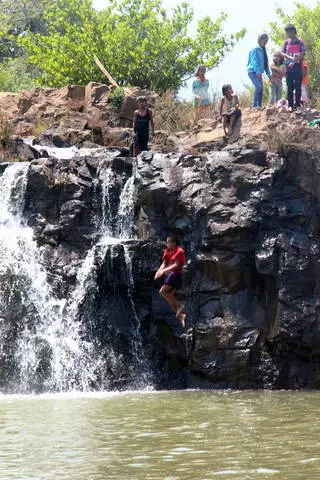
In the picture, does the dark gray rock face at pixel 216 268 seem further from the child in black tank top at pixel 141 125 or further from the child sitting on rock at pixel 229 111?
the child sitting on rock at pixel 229 111

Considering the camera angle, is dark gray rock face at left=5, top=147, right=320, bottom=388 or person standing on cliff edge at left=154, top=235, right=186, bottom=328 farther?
dark gray rock face at left=5, top=147, right=320, bottom=388

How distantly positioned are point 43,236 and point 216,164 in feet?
13.3

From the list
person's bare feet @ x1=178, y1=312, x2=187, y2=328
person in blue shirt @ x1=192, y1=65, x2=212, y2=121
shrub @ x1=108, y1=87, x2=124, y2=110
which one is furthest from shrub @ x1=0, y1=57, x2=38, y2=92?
person's bare feet @ x1=178, y1=312, x2=187, y2=328

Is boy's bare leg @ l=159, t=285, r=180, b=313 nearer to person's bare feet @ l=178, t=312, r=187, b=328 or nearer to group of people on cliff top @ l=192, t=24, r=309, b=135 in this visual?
person's bare feet @ l=178, t=312, r=187, b=328

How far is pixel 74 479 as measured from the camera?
909 cm

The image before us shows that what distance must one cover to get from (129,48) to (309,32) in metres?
8.64

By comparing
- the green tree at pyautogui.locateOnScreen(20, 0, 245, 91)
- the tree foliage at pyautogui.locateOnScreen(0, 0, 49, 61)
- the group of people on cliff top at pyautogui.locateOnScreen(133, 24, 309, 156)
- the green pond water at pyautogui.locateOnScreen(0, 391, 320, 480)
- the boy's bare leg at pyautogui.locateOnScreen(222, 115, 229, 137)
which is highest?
the tree foliage at pyautogui.locateOnScreen(0, 0, 49, 61)

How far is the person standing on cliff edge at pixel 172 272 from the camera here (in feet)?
58.6

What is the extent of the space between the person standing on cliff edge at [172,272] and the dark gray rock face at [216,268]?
1.37m

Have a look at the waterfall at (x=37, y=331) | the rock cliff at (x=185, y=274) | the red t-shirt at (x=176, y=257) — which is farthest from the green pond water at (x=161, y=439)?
the rock cliff at (x=185, y=274)

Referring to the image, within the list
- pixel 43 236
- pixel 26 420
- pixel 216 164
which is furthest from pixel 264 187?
pixel 26 420

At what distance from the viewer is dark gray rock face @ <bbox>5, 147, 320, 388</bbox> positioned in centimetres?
1923

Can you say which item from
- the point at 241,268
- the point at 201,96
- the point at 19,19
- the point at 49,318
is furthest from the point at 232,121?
the point at 19,19

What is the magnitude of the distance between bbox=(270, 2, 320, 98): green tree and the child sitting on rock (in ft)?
32.0
